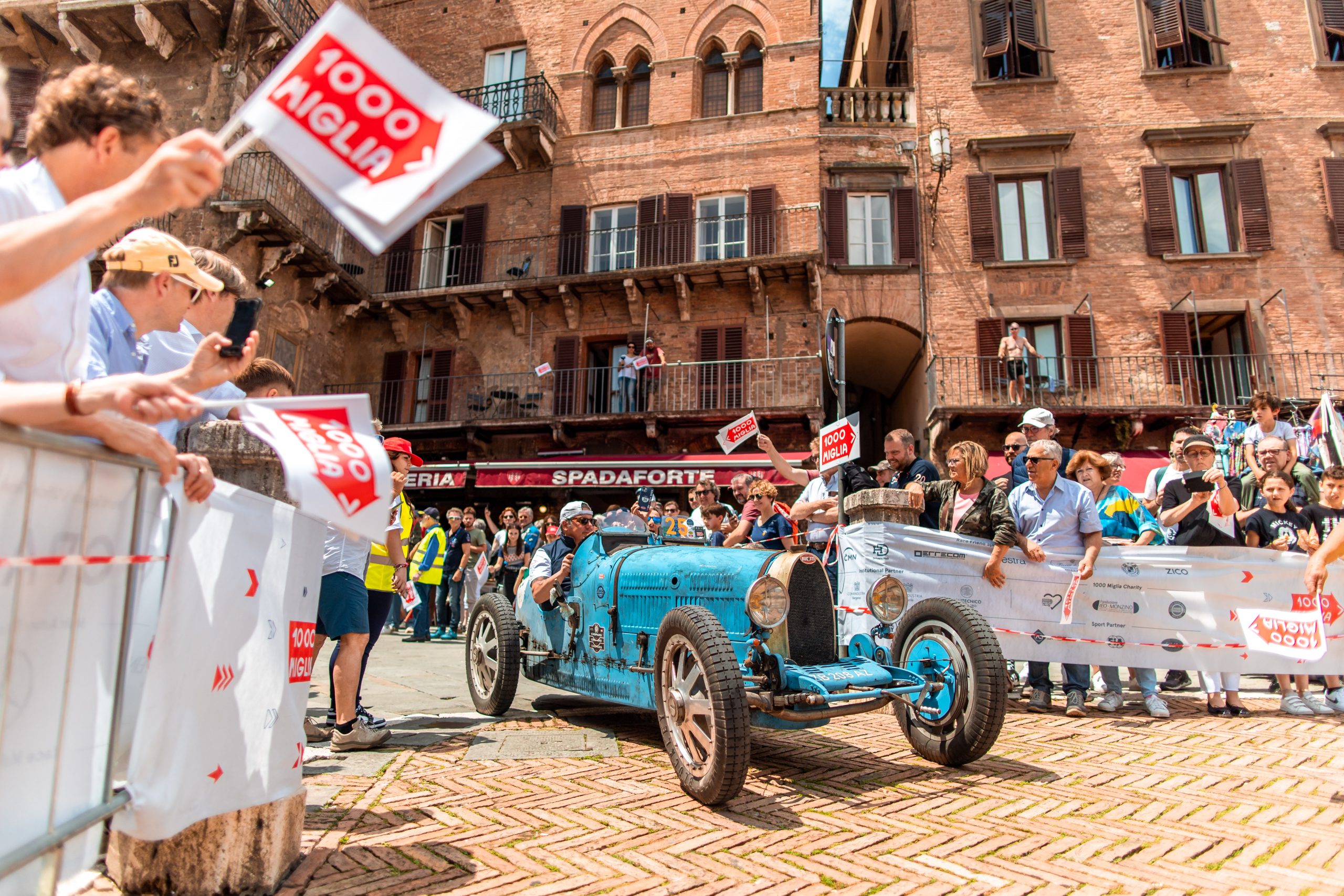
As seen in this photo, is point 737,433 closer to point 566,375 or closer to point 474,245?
point 566,375

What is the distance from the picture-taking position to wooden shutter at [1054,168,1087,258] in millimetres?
16344

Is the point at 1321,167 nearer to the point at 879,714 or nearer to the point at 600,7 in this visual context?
the point at 600,7

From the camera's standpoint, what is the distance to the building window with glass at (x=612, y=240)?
18.2 metres

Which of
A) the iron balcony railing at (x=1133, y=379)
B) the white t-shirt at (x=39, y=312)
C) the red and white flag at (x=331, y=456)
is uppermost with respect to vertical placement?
the iron balcony railing at (x=1133, y=379)

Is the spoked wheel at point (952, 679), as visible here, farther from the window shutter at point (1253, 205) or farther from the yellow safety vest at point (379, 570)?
the window shutter at point (1253, 205)

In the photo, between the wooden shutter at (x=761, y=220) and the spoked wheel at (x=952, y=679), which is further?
the wooden shutter at (x=761, y=220)

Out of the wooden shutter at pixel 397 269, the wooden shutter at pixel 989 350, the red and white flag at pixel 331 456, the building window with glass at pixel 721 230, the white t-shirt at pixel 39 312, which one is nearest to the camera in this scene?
the white t-shirt at pixel 39 312

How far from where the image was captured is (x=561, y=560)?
17.3 ft

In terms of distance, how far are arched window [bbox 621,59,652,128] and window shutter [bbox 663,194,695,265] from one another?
8.19 ft

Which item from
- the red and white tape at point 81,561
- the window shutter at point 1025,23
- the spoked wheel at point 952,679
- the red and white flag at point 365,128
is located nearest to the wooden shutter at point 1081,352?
the window shutter at point 1025,23

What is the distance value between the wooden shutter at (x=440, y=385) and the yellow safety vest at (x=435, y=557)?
7.54 m

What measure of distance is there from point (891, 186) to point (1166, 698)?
13437 mm

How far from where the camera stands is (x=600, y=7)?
63.3ft

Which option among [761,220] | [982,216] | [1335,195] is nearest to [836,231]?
[761,220]
